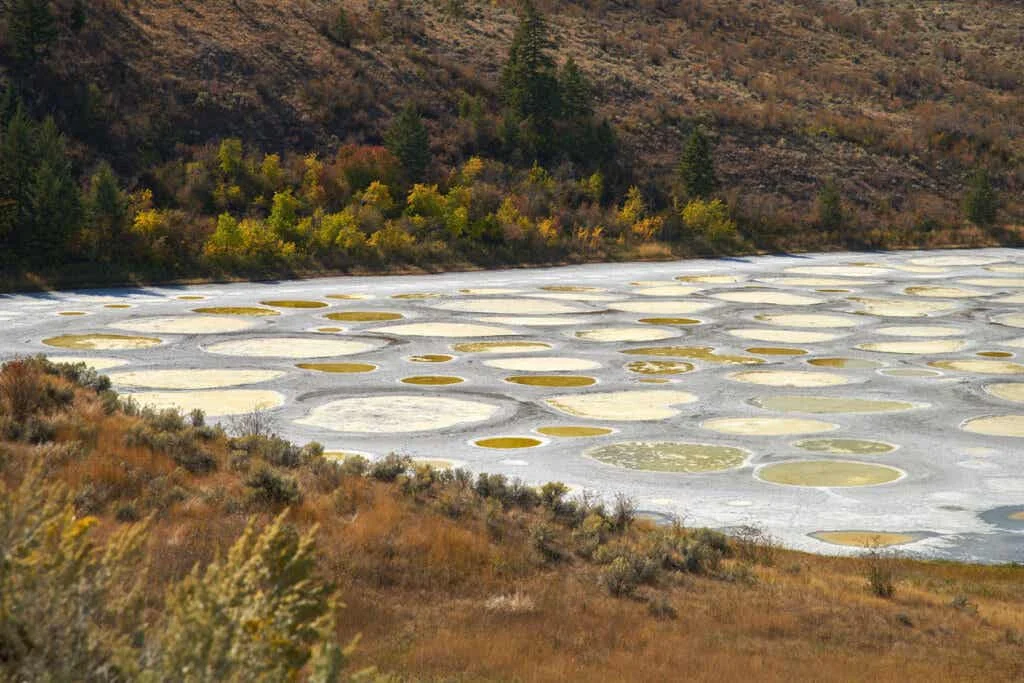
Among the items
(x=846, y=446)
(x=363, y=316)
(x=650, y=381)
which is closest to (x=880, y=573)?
(x=846, y=446)

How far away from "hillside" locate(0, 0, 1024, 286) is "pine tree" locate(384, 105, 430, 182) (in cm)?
89

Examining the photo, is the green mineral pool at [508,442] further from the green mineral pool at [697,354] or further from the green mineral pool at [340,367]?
the green mineral pool at [697,354]

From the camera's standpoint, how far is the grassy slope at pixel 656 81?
5441 centimetres

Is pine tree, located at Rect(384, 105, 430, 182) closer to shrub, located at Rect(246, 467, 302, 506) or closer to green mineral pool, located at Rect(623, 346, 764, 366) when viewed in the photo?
green mineral pool, located at Rect(623, 346, 764, 366)

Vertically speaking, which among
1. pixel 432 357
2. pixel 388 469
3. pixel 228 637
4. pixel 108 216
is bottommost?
pixel 432 357

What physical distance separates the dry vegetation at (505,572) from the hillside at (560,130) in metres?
26.7

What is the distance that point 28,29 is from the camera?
162 feet

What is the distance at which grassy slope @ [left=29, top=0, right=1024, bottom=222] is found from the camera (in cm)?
5441

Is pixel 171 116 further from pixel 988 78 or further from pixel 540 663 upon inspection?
pixel 988 78

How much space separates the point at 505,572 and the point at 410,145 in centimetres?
4022

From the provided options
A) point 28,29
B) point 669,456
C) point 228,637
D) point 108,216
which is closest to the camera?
A: point 228,637

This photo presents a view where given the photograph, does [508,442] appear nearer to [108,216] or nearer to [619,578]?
[619,578]

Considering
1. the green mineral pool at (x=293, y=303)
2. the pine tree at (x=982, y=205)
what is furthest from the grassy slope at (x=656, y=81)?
the green mineral pool at (x=293, y=303)

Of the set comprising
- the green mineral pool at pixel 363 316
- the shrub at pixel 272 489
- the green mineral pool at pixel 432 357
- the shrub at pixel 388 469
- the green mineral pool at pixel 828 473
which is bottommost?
the green mineral pool at pixel 828 473
